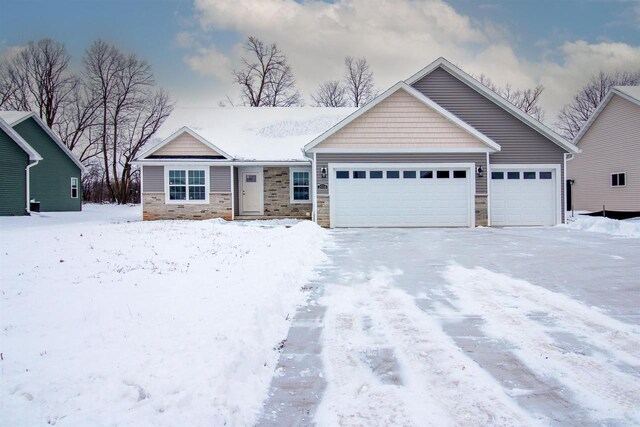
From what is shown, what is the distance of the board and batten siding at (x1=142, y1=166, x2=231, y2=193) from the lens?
19.2 meters

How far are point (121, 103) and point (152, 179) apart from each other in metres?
25.3

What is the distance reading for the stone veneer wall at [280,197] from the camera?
65.8 feet

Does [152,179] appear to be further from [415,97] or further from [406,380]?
[406,380]

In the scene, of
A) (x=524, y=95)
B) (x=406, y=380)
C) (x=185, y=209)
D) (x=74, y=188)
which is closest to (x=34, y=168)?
(x=74, y=188)

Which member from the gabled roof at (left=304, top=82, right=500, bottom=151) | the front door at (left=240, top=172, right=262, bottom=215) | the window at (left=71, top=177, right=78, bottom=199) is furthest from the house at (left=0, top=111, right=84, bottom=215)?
the gabled roof at (left=304, top=82, right=500, bottom=151)

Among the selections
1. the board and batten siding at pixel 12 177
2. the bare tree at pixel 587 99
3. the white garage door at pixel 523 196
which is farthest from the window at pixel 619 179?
the board and batten siding at pixel 12 177

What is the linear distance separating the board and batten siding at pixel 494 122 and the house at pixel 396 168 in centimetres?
4

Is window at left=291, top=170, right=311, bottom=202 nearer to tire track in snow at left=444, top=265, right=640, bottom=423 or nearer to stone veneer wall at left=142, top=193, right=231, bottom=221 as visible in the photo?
stone veneer wall at left=142, top=193, right=231, bottom=221

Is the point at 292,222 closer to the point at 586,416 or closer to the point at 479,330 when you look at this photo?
the point at 479,330

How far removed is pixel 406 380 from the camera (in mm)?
3504

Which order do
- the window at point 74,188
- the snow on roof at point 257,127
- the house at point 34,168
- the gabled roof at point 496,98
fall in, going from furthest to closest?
1. the window at point 74,188
2. the house at point 34,168
3. the snow on roof at point 257,127
4. the gabled roof at point 496,98

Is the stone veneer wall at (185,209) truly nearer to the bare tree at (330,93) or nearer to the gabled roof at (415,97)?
the gabled roof at (415,97)

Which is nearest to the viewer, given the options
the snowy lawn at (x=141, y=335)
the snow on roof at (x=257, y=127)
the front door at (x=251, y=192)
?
the snowy lawn at (x=141, y=335)

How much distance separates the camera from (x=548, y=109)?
44.2 m
